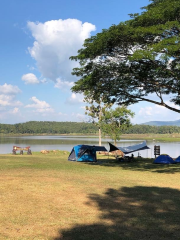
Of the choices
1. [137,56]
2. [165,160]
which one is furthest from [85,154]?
[137,56]

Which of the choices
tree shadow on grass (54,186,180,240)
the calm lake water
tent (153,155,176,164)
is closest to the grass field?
tree shadow on grass (54,186,180,240)

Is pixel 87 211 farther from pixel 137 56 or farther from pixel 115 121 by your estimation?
pixel 115 121

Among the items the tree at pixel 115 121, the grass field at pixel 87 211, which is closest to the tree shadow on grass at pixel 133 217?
the grass field at pixel 87 211

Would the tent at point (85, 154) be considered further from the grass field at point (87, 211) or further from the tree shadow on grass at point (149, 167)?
the grass field at point (87, 211)

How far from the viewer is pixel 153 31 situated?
11.0 meters

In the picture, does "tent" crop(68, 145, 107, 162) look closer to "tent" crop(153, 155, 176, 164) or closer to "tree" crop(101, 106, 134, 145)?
"tent" crop(153, 155, 176, 164)

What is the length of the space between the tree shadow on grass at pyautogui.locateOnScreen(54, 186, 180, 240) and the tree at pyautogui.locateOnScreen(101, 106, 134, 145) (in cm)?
2521

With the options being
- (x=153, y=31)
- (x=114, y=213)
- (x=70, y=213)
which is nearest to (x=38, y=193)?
(x=70, y=213)

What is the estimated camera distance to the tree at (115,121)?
110 feet

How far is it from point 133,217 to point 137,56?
7341 mm

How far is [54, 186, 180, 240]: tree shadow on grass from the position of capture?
4703 mm

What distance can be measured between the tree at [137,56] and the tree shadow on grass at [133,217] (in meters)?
6.20

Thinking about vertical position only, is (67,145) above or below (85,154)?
below

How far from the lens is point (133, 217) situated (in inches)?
226
